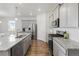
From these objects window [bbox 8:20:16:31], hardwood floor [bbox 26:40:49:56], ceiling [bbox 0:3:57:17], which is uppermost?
ceiling [bbox 0:3:57:17]

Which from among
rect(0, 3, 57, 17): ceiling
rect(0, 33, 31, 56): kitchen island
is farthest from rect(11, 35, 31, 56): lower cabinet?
rect(0, 3, 57, 17): ceiling

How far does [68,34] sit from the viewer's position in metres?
3.65

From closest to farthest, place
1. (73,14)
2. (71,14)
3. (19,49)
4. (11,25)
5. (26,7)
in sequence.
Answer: (73,14)
(71,14)
(19,49)
(26,7)
(11,25)

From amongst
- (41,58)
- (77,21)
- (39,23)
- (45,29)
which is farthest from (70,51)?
(39,23)

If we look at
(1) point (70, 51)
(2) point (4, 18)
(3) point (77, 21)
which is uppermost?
(2) point (4, 18)

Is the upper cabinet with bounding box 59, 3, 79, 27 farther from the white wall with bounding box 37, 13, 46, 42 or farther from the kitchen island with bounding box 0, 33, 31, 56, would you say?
the white wall with bounding box 37, 13, 46, 42

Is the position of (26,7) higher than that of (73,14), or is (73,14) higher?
(26,7)

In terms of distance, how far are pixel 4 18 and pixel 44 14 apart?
16.9 ft

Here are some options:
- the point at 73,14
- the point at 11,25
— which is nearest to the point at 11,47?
the point at 73,14

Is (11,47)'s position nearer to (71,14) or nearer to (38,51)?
(71,14)

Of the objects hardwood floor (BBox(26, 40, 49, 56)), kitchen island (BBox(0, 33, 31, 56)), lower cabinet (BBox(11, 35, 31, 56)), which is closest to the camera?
kitchen island (BBox(0, 33, 31, 56))

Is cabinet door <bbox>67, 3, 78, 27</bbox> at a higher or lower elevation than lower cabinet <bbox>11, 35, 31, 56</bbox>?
higher

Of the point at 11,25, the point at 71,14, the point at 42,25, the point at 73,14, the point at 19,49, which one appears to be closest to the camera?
the point at 73,14

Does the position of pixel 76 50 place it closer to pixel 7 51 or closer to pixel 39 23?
pixel 7 51
